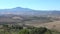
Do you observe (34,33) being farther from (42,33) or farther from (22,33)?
(22,33)

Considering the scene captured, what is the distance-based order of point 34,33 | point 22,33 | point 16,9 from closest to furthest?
1. point 22,33
2. point 34,33
3. point 16,9

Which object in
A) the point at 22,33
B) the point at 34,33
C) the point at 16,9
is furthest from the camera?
the point at 16,9

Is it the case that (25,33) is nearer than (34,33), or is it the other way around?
(25,33)

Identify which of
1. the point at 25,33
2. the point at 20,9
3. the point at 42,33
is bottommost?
the point at 20,9

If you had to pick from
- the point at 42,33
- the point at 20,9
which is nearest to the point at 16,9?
the point at 20,9

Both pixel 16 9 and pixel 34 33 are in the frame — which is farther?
pixel 16 9

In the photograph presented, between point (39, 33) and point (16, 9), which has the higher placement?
point (39, 33)

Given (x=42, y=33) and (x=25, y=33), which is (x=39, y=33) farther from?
(x=25, y=33)

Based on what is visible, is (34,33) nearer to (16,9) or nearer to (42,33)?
(42,33)
